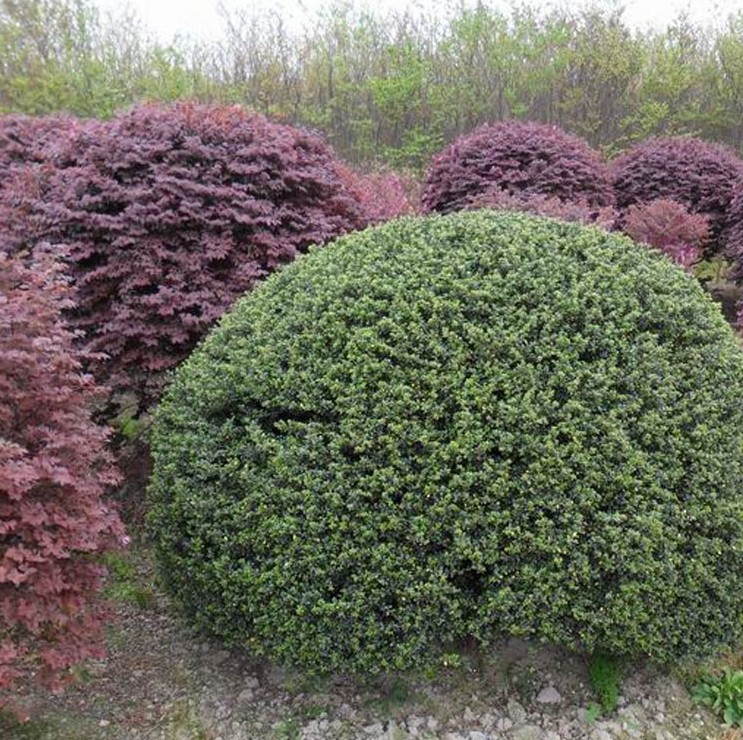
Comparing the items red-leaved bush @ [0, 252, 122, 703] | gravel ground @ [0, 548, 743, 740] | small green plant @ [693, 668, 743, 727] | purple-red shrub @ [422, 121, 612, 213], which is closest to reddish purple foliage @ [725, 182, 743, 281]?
purple-red shrub @ [422, 121, 612, 213]

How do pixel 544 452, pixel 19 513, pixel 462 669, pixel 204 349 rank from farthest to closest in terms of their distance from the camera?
pixel 204 349 → pixel 462 669 → pixel 544 452 → pixel 19 513

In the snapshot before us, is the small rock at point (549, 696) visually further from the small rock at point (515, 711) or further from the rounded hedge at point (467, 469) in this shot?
the rounded hedge at point (467, 469)

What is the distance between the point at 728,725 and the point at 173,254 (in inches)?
124

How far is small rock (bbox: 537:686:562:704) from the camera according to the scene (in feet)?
9.05

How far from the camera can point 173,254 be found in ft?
12.7

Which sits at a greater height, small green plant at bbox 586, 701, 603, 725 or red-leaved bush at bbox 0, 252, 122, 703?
red-leaved bush at bbox 0, 252, 122, 703

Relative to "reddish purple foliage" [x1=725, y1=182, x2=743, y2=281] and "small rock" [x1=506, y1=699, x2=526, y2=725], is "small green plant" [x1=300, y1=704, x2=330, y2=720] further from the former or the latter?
"reddish purple foliage" [x1=725, y1=182, x2=743, y2=281]

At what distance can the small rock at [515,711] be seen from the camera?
8.90 feet

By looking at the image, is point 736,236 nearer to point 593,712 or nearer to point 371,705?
point 593,712

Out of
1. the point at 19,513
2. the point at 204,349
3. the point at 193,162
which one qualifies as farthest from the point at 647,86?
the point at 19,513

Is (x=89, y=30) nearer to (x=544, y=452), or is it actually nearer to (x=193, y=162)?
(x=193, y=162)

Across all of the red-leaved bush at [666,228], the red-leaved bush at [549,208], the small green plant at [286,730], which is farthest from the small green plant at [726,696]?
the red-leaved bush at [666,228]

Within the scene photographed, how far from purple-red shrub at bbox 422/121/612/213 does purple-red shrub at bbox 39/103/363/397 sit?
3.12 metres

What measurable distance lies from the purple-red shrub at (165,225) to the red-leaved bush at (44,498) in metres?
1.23
